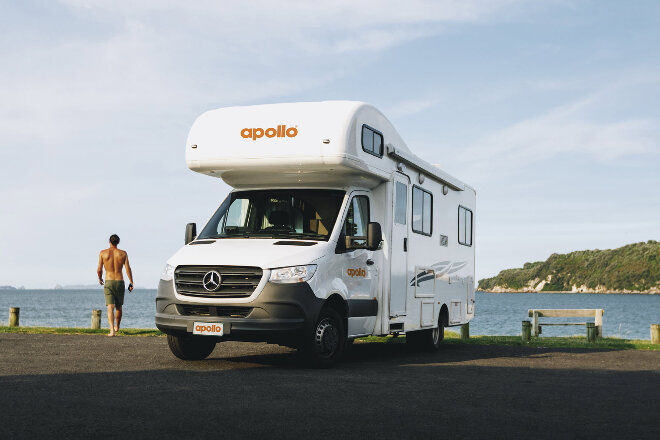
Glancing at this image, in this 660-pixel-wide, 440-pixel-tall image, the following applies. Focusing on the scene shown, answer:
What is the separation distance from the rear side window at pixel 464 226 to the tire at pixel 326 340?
227 inches

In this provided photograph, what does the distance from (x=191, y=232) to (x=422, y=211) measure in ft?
13.9

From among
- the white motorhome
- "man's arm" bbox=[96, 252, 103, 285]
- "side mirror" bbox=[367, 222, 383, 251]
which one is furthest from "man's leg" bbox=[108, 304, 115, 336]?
"side mirror" bbox=[367, 222, 383, 251]

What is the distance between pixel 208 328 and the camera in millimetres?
10305

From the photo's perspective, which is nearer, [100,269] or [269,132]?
[269,132]

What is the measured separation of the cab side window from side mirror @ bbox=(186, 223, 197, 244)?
7.44 ft

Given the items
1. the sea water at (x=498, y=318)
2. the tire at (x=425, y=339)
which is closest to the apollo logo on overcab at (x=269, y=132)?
the tire at (x=425, y=339)

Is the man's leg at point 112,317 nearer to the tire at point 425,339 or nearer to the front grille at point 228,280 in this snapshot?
the tire at point 425,339

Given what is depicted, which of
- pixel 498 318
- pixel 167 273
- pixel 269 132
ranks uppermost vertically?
pixel 269 132

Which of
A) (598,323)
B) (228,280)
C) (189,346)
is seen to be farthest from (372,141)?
(598,323)

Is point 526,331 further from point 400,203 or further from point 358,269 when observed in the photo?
point 358,269

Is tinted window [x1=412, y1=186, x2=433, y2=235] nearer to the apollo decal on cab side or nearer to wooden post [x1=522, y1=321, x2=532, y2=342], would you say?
the apollo decal on cab side

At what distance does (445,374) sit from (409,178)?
391cm

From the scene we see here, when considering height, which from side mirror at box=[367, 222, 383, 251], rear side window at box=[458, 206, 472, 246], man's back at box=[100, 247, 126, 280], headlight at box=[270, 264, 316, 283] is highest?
rear side window at box=[458, 206, 472, 246]

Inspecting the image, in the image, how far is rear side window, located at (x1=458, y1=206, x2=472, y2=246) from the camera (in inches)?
642
